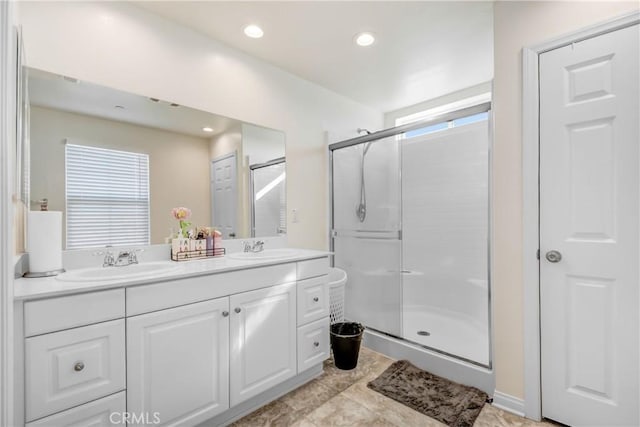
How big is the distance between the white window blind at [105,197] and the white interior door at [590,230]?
2326mm

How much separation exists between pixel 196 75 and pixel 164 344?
1.71m

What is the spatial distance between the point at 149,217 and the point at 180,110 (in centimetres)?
74

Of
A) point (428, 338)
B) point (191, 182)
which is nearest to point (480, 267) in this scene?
point (428, 338)

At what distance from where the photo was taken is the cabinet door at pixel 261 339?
1635 mm

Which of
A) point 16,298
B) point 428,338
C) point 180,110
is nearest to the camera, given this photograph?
point 16,298

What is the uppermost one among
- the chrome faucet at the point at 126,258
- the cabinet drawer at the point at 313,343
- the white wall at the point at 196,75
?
the white wall at the point at 196,75

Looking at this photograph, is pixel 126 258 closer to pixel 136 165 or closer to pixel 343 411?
pixel 136 165

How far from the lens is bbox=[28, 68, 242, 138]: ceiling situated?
1573mm

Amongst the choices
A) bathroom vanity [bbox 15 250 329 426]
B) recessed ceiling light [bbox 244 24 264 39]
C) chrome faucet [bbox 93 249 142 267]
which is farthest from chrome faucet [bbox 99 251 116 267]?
recessed ceiling light [bbox 244 24 264 39]

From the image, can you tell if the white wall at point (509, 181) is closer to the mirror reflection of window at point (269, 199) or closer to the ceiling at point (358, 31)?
the ceiling at point (358, 31)

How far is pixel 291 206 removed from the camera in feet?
8.82

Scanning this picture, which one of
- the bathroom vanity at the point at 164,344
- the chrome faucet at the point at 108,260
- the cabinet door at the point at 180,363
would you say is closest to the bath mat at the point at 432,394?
the bathroom vanity at the point at 164,344

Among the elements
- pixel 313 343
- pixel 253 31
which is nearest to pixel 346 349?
pixel 313 343

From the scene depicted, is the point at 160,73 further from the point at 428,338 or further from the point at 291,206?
the point at 428,338
